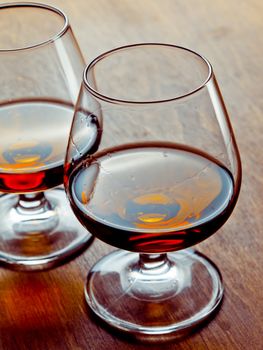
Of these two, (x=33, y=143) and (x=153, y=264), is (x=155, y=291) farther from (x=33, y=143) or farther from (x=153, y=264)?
(x=33, y=143)

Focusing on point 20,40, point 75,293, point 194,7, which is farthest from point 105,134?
point 194,7

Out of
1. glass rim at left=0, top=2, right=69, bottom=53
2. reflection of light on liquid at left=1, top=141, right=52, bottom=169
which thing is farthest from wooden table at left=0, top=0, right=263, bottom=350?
glass rim at left=0, top=2, right=69, bottom=53

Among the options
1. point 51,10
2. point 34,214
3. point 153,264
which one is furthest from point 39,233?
point 51,10

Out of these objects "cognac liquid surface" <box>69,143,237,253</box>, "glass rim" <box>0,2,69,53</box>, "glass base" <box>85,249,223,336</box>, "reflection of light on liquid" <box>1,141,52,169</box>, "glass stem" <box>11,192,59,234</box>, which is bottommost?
"glass stem" <box>11,192,59,234</box>

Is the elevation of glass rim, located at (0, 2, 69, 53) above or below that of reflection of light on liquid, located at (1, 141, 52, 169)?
above

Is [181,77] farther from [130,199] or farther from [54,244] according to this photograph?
[54,244]

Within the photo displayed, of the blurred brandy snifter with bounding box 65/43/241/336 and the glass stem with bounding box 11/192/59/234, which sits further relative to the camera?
the glass stem with bounding box 11/192/59/234

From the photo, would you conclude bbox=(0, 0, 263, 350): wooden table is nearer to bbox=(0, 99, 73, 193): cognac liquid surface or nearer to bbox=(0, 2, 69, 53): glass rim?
bbox=(0, 99, 73, 193): cognac liquid surface
